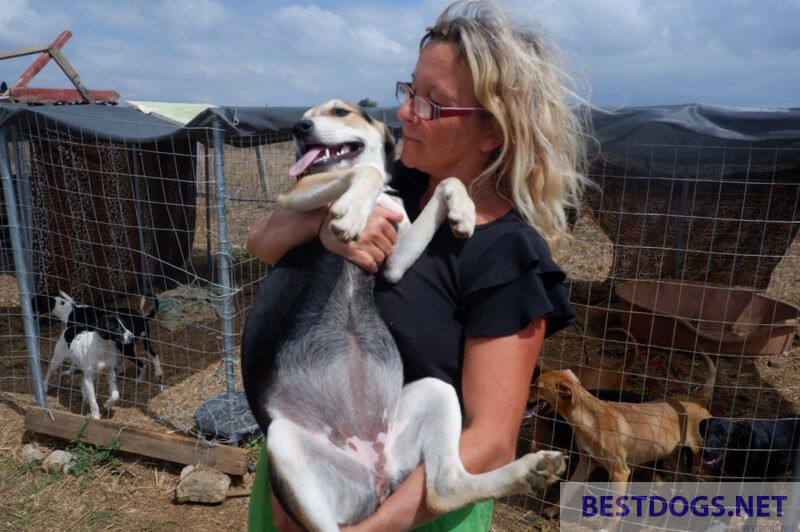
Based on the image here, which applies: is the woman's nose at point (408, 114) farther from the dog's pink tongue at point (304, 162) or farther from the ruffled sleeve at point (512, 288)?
the dog's pink tongue at point (304, 162)

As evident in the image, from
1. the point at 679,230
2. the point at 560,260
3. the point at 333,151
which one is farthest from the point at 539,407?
the point at 679,230

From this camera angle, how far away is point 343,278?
170 centimetres

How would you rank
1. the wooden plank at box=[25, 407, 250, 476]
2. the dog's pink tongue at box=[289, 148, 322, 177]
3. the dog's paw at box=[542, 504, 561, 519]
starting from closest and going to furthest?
the dog's pink tongue at box=[289, 148, 322, 177], the dog's paw at box=[542, 504, 561, 519], the wooden plank at box=[25, 407, 250, 476]

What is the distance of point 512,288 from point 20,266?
4.18m

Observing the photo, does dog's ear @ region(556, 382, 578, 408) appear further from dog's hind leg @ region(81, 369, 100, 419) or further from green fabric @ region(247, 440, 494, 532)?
dog's hind leg @ region(81, 369, 100, 419)

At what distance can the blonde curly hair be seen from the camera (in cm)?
141

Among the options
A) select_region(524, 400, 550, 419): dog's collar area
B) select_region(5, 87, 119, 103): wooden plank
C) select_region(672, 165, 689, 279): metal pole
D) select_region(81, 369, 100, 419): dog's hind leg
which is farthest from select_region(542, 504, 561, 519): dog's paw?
select_region(5, 87, 119, 103): wooden plank

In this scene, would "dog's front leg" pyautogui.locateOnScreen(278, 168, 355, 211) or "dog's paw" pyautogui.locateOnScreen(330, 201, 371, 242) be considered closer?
"dog's paw" pyautogui.locateOnScreen(330, 201, 371, 242)

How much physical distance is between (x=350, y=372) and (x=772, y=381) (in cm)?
511

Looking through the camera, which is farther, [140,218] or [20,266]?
[140,218]

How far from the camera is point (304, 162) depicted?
2137mm

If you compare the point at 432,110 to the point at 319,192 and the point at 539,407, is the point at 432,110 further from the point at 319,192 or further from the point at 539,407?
the point at 539,407

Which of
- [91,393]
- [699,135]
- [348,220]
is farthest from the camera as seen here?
[91,393]

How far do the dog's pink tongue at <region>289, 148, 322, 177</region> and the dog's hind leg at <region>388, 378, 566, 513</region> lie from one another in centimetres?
91
